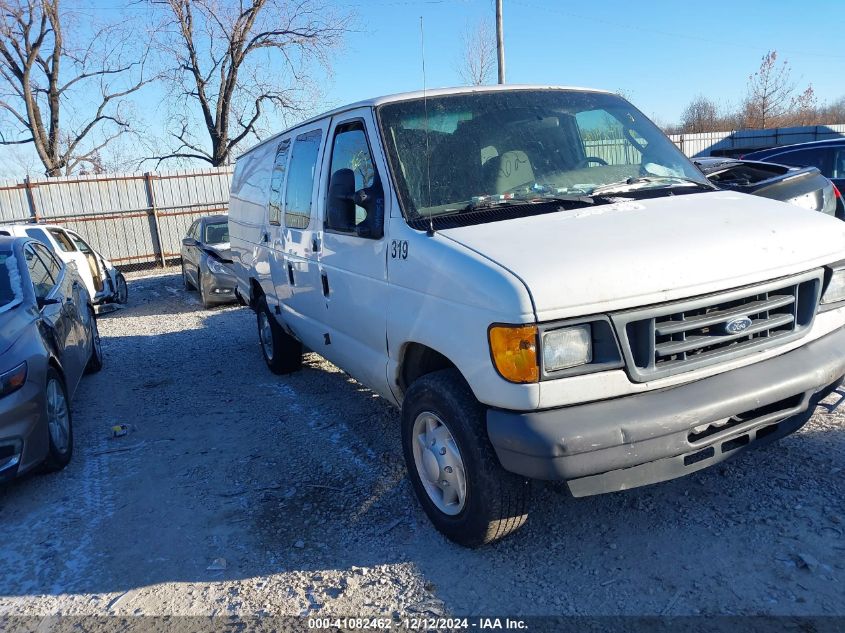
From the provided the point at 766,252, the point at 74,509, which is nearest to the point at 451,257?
the point at 766,252

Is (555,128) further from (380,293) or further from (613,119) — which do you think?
(380,293)

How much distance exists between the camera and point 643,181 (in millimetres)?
3748

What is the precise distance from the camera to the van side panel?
6.11 metres

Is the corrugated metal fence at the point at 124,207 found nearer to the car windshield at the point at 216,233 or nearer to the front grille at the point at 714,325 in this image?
the car windshield at the point at 216,233

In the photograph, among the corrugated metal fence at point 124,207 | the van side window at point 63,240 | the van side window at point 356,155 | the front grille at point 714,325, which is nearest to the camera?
the front grille at point 714,325

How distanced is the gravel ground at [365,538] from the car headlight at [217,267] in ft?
19.3

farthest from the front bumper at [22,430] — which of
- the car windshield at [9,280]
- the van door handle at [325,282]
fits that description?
the van door handle at [325,282]

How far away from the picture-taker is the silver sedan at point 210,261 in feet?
35.5

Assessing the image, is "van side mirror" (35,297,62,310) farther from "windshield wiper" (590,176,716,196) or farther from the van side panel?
"windshield wiper" (590,176,716,196)

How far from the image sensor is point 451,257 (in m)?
2.94

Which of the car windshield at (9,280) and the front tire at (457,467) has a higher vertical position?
the car windshield at (9,280)

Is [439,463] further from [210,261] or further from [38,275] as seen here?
[210,261]

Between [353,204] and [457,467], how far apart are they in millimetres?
1576

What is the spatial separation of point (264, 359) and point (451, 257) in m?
4.70
